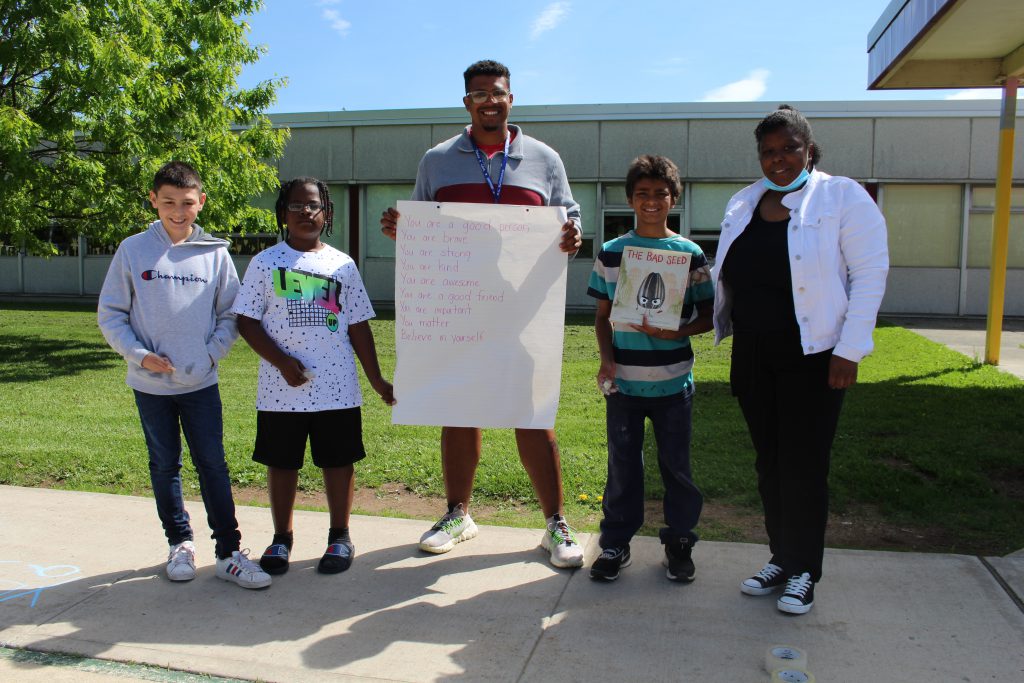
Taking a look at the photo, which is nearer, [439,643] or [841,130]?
[439,643]

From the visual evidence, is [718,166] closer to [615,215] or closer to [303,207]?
[615,215]

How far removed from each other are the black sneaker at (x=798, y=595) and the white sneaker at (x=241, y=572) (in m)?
2.23

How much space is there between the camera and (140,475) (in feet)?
18.0

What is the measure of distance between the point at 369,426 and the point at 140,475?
190cm

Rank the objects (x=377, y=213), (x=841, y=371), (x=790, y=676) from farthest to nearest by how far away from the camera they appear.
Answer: (x=377, y=213)
(x=841, y=371)
(x=790, y=676)

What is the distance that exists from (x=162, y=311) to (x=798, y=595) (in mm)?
2975

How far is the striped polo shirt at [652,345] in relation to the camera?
3.59 metres

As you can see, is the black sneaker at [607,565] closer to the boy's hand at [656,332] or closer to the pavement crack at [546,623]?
the pavement crack at [546,623]

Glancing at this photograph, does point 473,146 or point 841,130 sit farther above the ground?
point 841,130

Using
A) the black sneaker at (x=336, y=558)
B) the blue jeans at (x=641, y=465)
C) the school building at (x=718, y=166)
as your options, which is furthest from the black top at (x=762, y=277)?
the school building at (x=718, y=166)

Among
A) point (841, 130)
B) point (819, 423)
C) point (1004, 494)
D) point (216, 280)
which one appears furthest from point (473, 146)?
point (841, 130)

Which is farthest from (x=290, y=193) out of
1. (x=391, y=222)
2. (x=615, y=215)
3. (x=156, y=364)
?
(x=615, y=215)

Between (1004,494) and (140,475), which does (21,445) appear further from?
(1004,494)

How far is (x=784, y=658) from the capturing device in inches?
110
